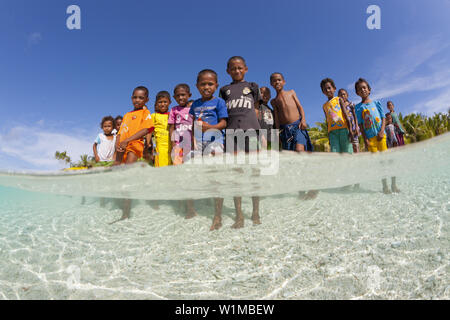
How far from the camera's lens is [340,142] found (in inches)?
188

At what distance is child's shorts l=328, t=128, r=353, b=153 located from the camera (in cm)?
467

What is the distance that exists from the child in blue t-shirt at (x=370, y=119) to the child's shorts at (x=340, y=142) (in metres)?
0.60

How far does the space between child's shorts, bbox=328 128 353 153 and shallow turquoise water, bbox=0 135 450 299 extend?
26 cm

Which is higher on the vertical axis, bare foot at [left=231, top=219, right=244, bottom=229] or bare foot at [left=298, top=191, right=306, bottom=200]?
bare foot at [left=298, top=191, right=306, bottom=200]

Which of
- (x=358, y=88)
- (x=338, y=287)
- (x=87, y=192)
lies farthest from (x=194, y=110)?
(x=87, y=192)

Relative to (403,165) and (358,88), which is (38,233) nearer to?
(358,88)

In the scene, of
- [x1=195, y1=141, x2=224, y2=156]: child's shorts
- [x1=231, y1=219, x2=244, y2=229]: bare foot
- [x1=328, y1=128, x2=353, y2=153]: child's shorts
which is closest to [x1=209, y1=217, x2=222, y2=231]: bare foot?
[x1=231, y1=219, x2=244, y2=229]: bare foot

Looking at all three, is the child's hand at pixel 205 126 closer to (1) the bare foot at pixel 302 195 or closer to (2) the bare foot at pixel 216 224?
(2) the bare foot at pixel 216 224

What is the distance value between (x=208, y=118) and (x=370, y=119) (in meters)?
3.86

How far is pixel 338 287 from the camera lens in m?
2.34

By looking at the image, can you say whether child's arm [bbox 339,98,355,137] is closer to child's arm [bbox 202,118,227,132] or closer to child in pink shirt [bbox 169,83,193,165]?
child's arm [bbox 202,118,227,132]

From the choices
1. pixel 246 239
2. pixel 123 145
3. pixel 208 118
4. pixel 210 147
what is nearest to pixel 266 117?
pixel 208 118

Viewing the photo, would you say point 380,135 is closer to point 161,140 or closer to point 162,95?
point 161,140
